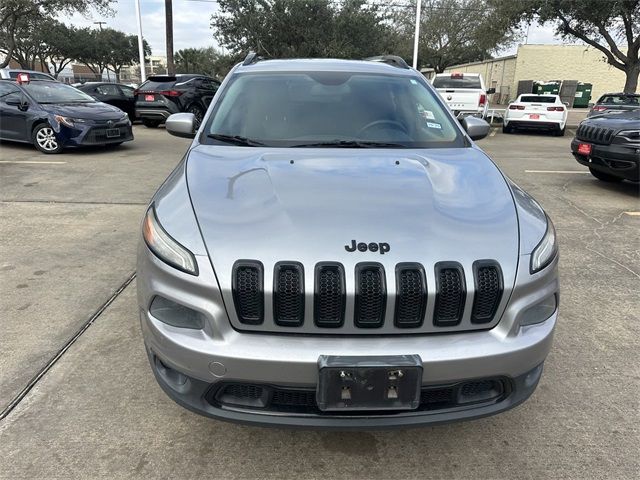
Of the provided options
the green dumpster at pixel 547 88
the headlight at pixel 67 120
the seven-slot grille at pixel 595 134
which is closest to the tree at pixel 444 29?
the green dumpster at pixel 547 88

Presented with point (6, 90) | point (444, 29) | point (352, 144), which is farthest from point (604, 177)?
point (444, 29)

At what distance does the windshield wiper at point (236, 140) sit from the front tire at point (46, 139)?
25.7ft

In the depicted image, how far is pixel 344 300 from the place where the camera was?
179 centimetres

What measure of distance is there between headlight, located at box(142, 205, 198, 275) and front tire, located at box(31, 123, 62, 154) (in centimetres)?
861

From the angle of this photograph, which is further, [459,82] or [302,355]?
[459,82]

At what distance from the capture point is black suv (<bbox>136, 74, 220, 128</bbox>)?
14.2 m

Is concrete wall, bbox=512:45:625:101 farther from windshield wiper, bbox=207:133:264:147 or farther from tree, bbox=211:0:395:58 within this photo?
windshield wiper, bbox=207:133:264:147

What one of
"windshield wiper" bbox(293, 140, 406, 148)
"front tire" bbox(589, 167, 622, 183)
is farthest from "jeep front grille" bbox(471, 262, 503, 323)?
"front tire" bbox(589, 167, 622, 183)

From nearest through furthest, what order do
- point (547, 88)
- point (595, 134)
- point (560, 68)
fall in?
point (595, 134) → point (547, 88) → point (560, 68)

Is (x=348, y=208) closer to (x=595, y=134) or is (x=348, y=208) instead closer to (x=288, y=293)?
(x=288, y=293)

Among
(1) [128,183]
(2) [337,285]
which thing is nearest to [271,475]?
(2) [337,285]

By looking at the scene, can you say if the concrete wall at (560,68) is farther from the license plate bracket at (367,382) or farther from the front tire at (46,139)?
the license plate bracket at (367,382)

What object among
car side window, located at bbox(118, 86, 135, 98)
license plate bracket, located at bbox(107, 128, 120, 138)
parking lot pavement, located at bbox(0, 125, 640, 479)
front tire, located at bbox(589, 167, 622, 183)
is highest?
car side window, located at bbox(118, 86, 135, 98)

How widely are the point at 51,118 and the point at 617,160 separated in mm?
9473
